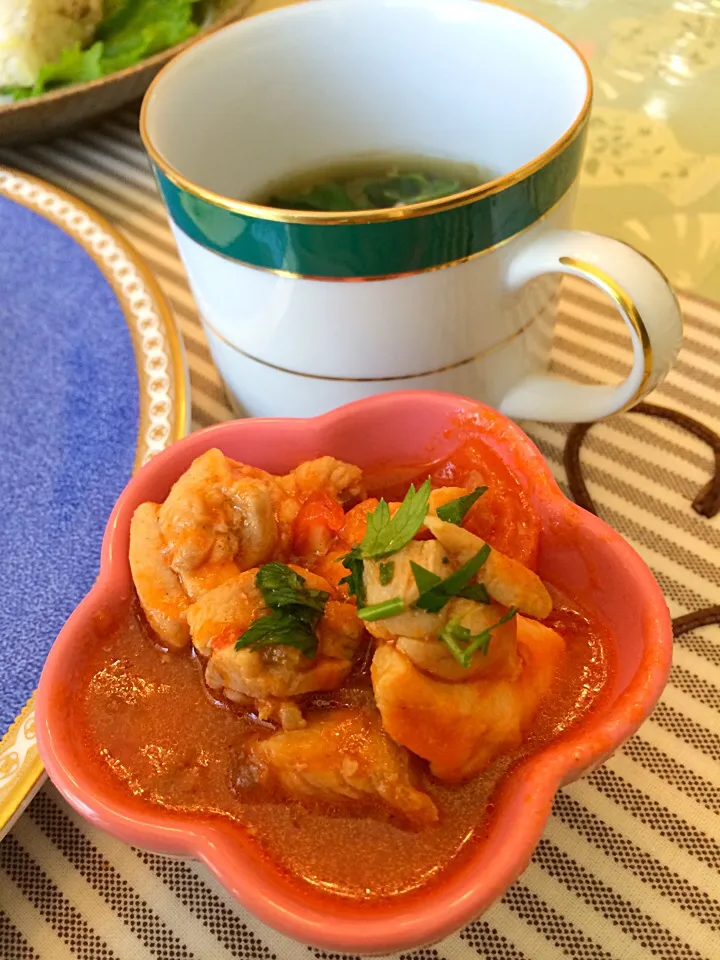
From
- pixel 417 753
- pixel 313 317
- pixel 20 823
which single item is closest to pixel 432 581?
pixel 417 753

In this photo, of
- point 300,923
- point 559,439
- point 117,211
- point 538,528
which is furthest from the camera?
point 117,211

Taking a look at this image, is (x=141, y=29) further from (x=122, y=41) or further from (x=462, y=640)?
(x=462, y=640)

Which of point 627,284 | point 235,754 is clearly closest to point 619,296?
point 627,284

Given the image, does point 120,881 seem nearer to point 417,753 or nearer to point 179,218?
point 417,753

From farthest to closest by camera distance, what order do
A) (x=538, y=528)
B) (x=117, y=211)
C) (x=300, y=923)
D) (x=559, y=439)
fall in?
(x=117, y=211) → (x=559, y=439) → (x=538, y=528) → (x=300, y=923)

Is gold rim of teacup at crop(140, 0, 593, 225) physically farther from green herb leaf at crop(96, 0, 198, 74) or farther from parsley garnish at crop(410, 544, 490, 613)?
green herb leaf at crop(96, 0, 198, 74)

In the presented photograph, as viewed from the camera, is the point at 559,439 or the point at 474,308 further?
the point at 559,439

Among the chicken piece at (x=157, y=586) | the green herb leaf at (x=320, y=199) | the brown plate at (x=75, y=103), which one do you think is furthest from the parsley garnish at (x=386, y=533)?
the brown plate at (x=75, y=103)
